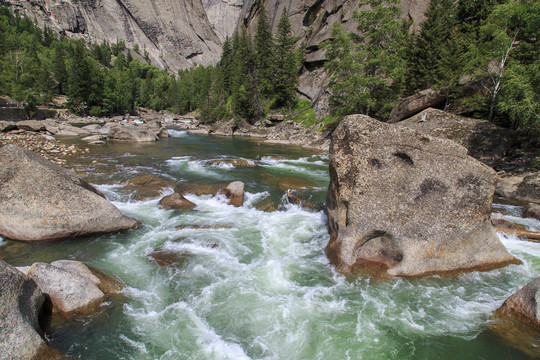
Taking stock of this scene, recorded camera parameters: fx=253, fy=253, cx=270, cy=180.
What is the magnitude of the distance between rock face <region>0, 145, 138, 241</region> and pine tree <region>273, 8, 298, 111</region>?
46.1m

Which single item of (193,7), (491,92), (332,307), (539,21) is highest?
(193,7)

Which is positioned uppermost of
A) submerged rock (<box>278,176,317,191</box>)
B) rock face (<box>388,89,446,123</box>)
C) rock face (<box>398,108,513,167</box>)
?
rock face (<box>388,89,446,123</box>)

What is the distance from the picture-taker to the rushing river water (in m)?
4.93

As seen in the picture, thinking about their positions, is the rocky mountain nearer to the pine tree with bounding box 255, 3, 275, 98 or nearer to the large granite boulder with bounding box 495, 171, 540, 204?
the pine tree with bounding box 255, 3, 275, 98

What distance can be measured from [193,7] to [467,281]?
243 m

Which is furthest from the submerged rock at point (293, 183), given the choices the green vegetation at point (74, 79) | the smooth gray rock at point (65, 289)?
the green vegetation at point (74, 79)

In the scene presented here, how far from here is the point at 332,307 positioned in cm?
610

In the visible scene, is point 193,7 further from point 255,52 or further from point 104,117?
point 255,52

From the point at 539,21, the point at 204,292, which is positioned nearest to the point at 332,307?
the point at 204,292

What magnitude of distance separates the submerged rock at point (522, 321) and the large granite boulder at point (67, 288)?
8507mm

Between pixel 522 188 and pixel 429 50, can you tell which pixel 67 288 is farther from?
pixel 429 50

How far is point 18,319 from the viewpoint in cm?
408

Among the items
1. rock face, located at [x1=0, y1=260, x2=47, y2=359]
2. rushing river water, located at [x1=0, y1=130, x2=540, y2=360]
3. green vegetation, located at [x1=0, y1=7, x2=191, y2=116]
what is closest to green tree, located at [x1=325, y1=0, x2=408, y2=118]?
rushing river water, located at [x1=0, y1=130, x2=540, y2=360]

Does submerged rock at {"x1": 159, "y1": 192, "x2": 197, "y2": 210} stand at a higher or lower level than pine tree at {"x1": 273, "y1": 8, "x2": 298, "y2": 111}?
lower
